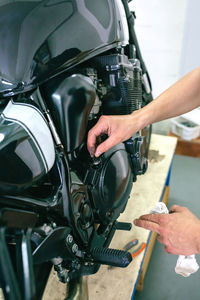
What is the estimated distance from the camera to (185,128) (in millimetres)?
1754

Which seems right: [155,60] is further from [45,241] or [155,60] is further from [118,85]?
[45,241]

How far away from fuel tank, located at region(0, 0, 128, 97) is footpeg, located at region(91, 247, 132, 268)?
40 centimetres

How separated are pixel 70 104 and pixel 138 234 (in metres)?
0.51

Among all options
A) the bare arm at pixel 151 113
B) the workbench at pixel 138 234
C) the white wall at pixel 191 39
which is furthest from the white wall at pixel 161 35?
the bare arm at pixel 151 113

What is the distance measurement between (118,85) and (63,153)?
12.2 inches

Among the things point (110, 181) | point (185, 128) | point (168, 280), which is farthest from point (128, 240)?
point (185, 128)

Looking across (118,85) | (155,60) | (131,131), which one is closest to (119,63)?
(118,85)

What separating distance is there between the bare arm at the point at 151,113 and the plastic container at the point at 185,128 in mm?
927

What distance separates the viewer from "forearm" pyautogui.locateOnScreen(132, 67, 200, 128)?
81 cm

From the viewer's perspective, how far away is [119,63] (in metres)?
0.78

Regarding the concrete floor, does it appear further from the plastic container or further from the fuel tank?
the fuel tank

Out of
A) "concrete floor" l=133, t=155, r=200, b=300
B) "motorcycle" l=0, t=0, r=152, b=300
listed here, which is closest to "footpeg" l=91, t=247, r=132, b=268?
"motorcycle" l=0, t=0, r=152, b=300

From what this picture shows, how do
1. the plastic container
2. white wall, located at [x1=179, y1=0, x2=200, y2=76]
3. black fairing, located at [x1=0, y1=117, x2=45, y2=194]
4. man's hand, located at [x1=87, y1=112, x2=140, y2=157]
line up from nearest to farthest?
black fairing, located at [x1=0, y1=117, x2=45, y2=194] < man's hand, located at [x1=87, y1=112, x2=140, y2=157] < white wall, located at [x1=179, y1=0, x2=200, y2=76] < the plastic container

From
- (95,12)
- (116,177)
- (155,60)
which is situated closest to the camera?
(95,12)
